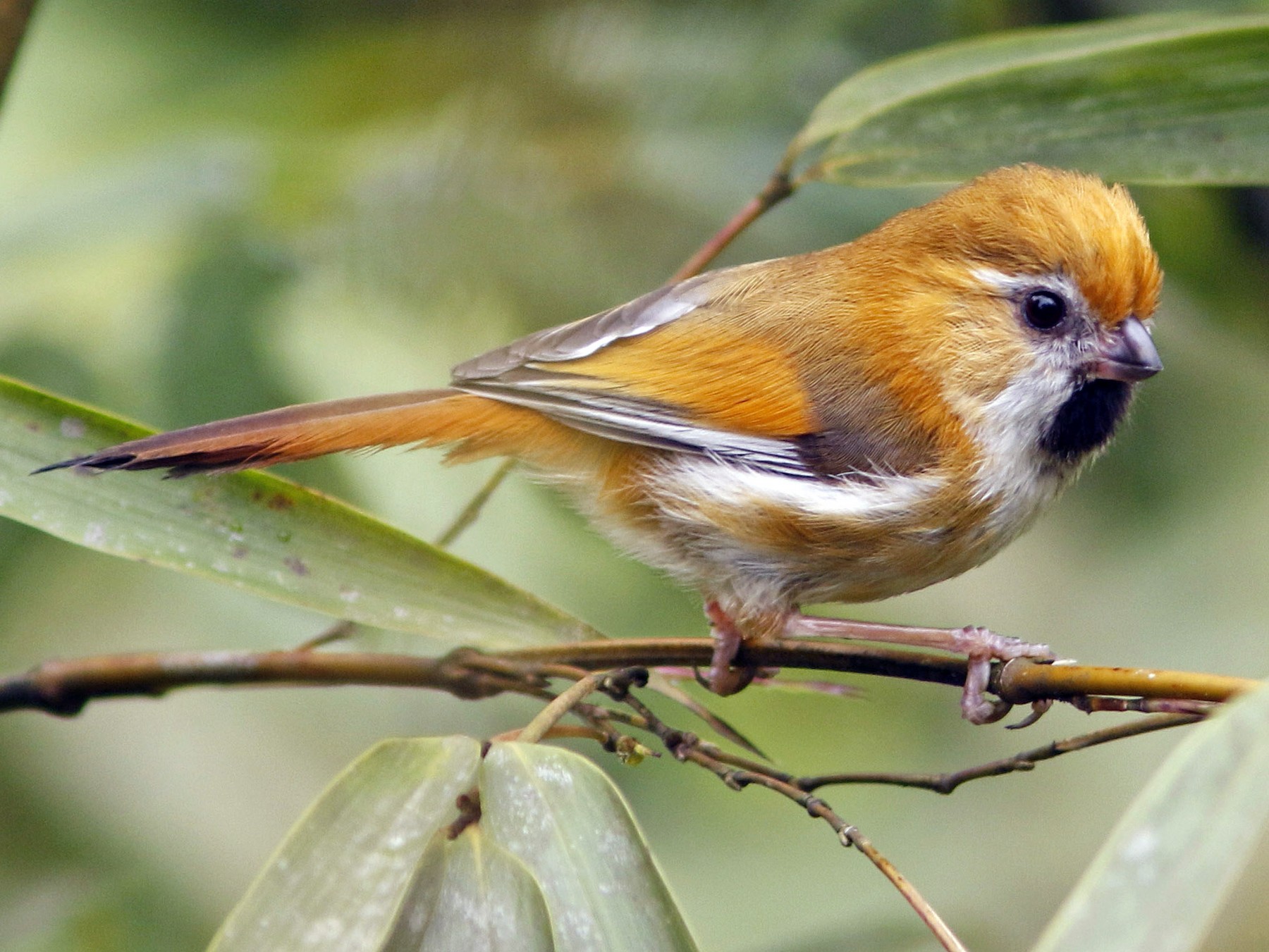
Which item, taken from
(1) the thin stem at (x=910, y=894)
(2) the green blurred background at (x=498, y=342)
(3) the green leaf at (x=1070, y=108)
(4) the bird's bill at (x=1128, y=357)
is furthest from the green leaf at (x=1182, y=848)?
(2) the green blurred background at (x=498, y=342)

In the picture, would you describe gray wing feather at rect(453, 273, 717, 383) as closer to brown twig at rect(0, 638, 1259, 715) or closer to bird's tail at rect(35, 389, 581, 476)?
bird's tail at rect(35, 389, 581, 476)

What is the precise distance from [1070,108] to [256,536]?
4.75 feet

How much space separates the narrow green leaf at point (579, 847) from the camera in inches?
57.8

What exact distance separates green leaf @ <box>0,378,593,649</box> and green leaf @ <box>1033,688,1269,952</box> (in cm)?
87

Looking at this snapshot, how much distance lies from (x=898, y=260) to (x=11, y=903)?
2.18 m

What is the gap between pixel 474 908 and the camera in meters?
1.46

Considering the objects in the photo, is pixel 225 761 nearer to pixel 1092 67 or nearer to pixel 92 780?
pixel 92 780

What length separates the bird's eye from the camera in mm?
2113

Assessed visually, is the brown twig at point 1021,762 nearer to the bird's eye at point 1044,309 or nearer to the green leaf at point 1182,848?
the green leaf at point 1182,848

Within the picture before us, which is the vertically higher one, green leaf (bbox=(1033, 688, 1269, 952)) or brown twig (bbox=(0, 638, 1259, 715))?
green leaf (bbox=(1033, 688, 1269, 952))

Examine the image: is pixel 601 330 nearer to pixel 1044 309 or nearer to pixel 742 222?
pixel 742 222

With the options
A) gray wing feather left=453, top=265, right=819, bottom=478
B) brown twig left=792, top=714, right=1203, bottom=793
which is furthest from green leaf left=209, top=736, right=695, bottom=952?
gray wing feather left=453, top=265, right=819, bottom=478

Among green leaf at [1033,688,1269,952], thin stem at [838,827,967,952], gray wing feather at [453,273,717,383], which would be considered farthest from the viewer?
gray wing feather at [453,273,717,383]

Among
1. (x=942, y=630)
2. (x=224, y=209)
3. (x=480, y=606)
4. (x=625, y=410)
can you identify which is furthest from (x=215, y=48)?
(x=942, y=630)
